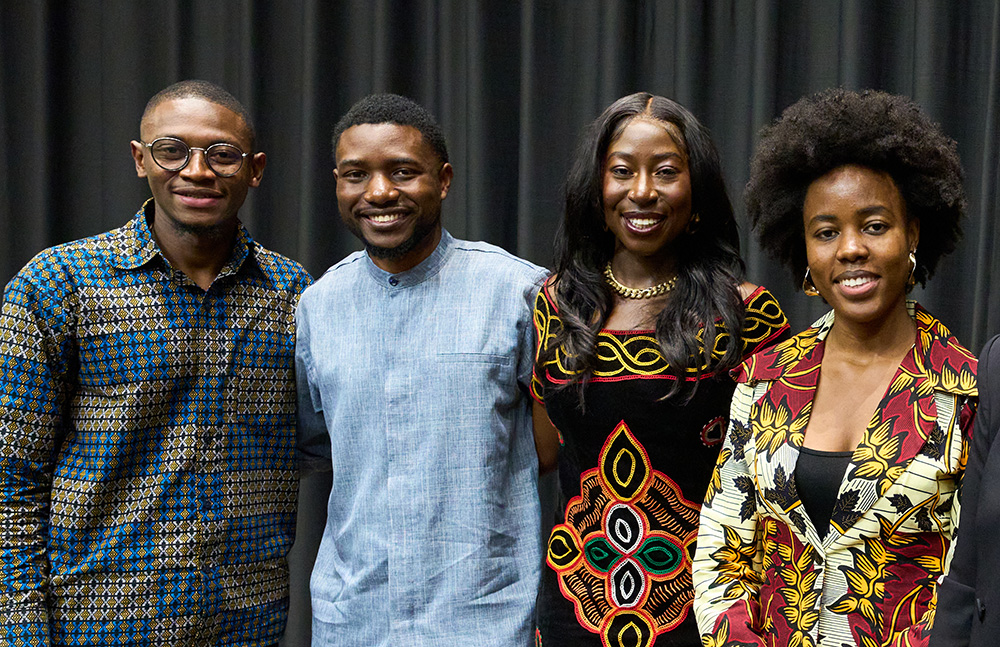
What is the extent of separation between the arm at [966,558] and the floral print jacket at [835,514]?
0.38ft

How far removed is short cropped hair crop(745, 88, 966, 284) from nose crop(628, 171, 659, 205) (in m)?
0.20

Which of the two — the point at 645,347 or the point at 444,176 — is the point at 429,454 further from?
the point at 444,176

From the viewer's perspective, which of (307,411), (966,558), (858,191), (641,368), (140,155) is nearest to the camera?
(966,558)

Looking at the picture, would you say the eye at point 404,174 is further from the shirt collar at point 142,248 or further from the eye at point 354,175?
the shirt collar at point 142,248

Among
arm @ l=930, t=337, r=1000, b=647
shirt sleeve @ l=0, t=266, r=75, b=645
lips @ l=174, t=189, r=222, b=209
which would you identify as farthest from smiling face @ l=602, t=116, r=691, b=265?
shirt sleeve @ l=0, t=266, r=75, b=645

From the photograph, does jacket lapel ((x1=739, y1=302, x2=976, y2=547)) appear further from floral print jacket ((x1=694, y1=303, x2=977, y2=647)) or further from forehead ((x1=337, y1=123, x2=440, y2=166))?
forehead ((x1=337, y1=123, x2=440, y2=166))

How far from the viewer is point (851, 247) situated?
1.54m

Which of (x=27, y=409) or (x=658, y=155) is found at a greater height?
(x=658, y=155)

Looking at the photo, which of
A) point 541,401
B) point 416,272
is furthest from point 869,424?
point 416,272

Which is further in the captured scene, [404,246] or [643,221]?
[404,246]

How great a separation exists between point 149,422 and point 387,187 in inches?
26.2

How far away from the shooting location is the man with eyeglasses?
1896mm

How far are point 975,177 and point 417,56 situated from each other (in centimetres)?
165

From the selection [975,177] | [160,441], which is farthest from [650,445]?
[975,177]
